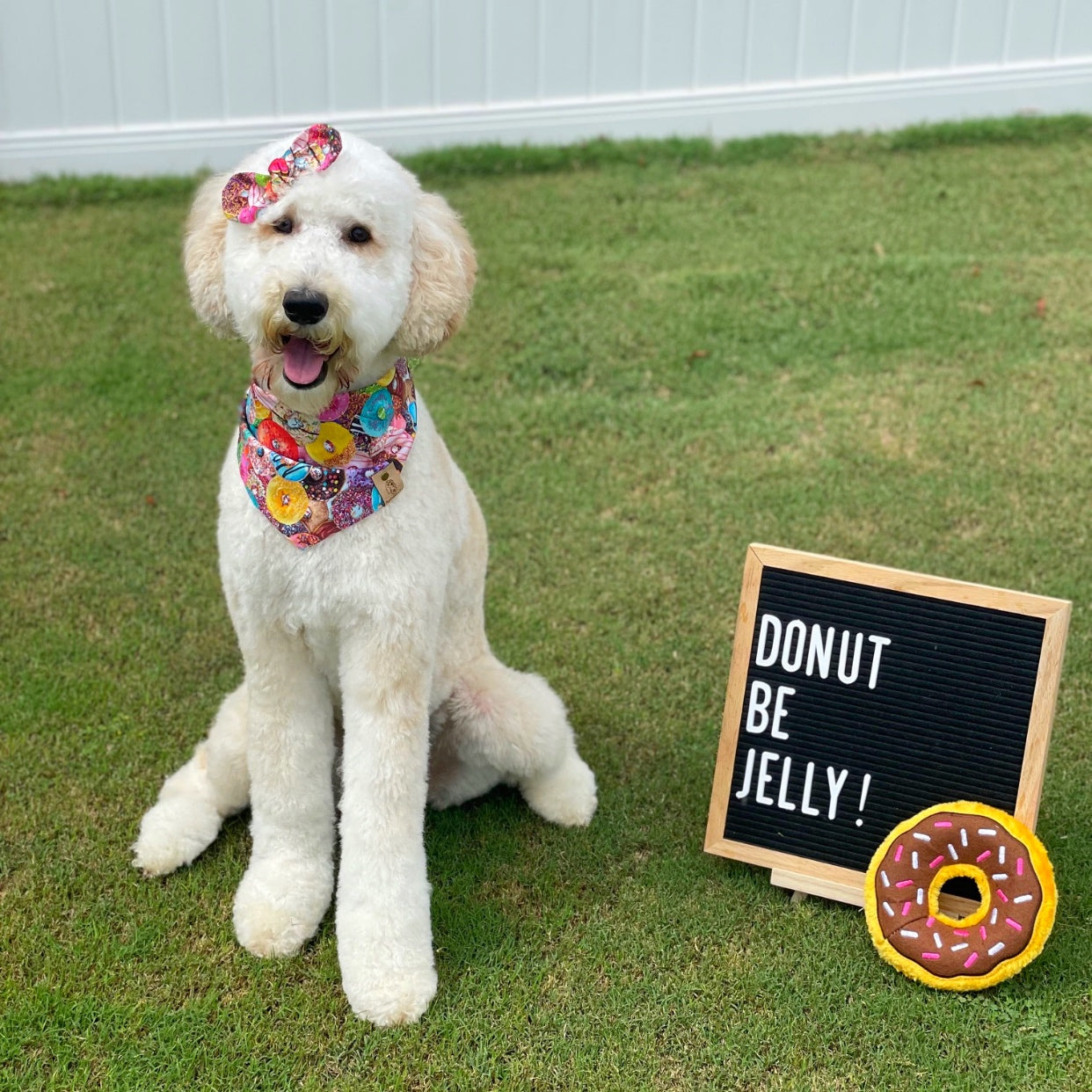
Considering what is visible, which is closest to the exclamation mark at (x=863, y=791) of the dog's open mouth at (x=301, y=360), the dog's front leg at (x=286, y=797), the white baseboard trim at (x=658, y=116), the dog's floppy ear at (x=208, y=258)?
the dog's front leg at (x=286, y=797)

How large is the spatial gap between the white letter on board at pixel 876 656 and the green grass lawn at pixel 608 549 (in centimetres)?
55

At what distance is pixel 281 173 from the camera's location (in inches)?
91.8

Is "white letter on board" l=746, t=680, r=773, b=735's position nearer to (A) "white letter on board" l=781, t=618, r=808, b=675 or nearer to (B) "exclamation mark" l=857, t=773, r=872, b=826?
(A) "white letter on board" l=781, t=618, r=808, b=675

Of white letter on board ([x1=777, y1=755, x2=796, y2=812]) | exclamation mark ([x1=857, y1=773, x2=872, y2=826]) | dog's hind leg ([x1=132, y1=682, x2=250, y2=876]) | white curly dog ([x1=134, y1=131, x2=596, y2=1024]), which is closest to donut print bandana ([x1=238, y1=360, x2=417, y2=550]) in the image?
white curly dog ([x1=134, y1=131, x2=596, y2=1024])

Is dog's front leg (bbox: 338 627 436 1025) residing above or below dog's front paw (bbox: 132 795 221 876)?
above

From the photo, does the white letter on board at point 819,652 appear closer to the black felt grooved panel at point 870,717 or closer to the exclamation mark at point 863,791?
the black felt grooved panel at point 870,717

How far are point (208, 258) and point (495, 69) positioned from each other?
4.85m

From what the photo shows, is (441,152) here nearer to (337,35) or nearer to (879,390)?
(337,35)

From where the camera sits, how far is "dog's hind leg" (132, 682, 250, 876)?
302cm

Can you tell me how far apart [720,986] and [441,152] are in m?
5.18

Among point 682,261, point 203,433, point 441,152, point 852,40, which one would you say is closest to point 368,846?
point 203,433

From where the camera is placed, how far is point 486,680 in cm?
302

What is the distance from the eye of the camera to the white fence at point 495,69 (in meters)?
6.62

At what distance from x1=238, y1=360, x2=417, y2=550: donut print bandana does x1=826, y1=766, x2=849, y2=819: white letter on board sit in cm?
118
